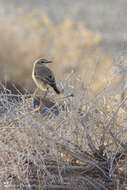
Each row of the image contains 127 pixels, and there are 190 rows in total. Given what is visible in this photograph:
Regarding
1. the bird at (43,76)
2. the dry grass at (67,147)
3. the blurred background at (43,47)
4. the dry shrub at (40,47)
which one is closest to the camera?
the dry grass at (67,147)

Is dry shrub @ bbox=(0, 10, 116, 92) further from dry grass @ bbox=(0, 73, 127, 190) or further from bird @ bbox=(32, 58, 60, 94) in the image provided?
dry grass @ bbox=(0, 73, 127, 190)

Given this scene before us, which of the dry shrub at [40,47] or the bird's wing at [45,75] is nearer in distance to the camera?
the bird's wing at [45,75]

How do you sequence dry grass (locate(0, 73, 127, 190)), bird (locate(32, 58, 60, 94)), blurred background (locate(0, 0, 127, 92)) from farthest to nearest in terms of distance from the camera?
1. blurred background (locate(0, 0, 127, 92))
2. bird (locate(32, 58, 60, 94))
3. dry grass (locate(0, 73, 127, 190))

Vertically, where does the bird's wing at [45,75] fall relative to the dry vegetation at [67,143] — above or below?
above

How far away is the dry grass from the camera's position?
13.7ft

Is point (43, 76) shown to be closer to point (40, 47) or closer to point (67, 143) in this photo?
point (67, 143)

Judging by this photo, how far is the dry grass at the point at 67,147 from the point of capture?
4176 mm

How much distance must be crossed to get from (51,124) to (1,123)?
A: 51cm

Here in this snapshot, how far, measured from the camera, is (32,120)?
4145 millimetres

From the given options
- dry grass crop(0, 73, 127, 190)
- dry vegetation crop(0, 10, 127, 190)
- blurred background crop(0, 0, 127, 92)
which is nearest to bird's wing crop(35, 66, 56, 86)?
dry vegetation crop(0, 10, 127, 190)

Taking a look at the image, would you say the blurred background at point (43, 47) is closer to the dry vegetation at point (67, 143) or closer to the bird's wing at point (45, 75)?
the bird's wing at point (45, 75)

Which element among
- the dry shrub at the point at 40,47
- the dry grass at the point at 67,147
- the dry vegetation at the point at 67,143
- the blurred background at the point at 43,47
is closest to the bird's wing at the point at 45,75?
the dry vegetation at the point at 67,143

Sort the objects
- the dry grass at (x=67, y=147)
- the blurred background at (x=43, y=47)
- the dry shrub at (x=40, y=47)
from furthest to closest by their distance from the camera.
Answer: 1. the dry shrub at (x=40, y=47)
2. the blurred background at (x=43, y=47)
3. the dry grass at (x=67, y=147)

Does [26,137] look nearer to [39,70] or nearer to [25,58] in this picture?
[39,70]
